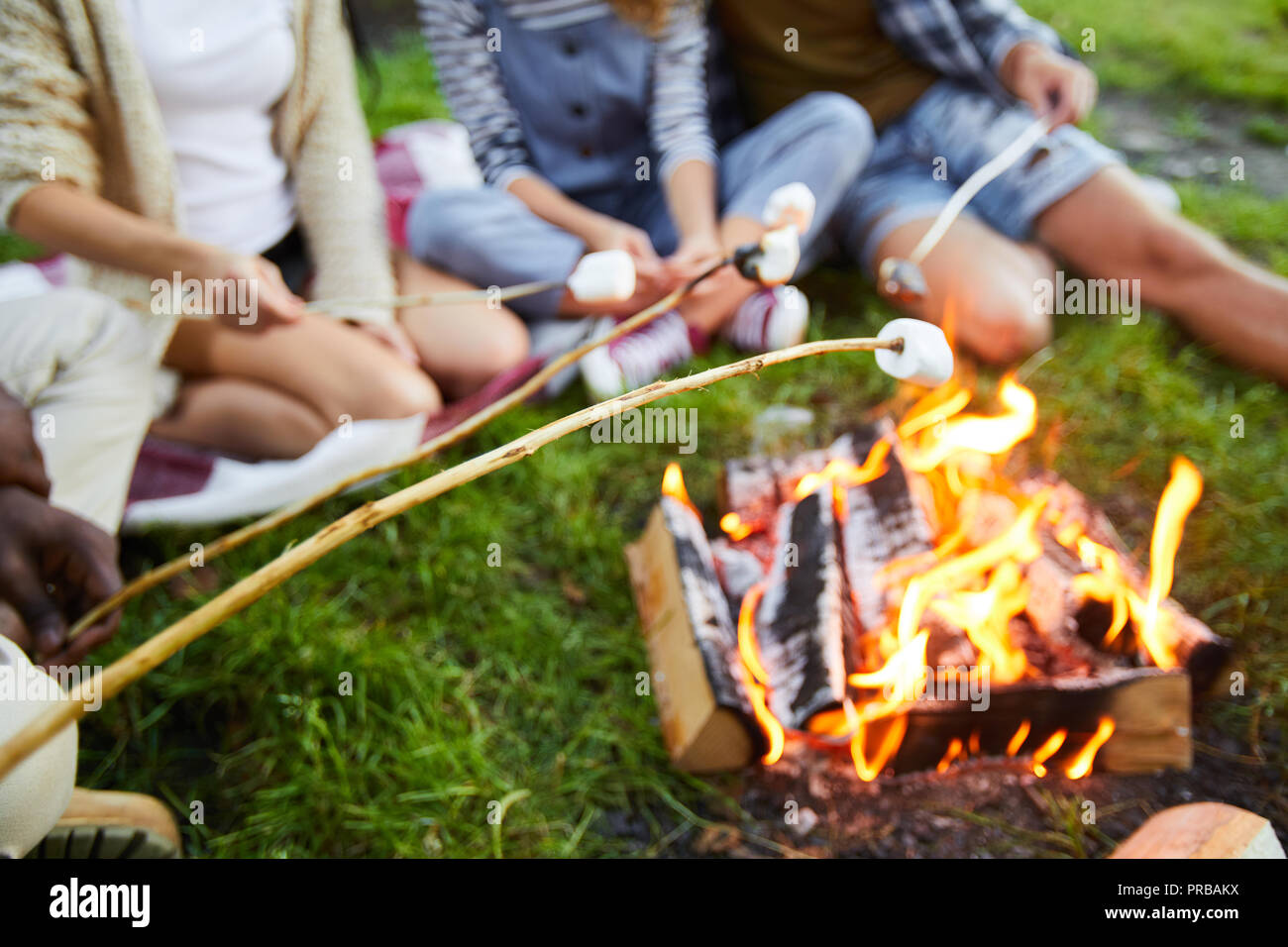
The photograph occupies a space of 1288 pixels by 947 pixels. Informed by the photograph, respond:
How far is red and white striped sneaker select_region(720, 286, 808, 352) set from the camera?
250cm

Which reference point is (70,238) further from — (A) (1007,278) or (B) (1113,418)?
(B) (1113,418)

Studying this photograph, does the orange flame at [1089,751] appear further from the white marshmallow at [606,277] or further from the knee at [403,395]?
the knee at [403,395]

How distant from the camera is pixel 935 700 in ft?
4.80

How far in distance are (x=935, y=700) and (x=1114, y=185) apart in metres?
1.94

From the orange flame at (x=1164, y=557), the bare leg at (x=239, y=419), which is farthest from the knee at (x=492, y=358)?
the orange flame at (x=1164, y=557)

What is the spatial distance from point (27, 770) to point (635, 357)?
174 cm

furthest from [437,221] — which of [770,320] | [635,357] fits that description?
[770,320]

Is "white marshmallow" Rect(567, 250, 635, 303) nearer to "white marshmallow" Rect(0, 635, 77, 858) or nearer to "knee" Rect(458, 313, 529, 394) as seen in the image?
"knee" Rect(458, 313, 529, 394)

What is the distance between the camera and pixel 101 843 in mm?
1298

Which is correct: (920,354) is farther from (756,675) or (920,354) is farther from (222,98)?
(222,98)

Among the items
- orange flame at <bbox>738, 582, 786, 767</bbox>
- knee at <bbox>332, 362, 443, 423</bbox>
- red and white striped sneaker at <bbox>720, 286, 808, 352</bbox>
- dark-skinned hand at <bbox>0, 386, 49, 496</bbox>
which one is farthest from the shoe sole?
red and white striped sneaker at <bbox>720, 286, 808, 352</bbox>

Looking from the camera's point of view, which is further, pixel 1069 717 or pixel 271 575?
pixel 1069 717

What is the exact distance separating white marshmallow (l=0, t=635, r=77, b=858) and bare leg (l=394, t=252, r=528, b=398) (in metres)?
1.52

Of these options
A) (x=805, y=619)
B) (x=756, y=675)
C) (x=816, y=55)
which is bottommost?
(x=756, y=675)
